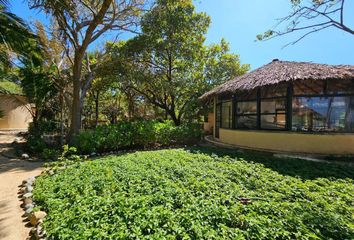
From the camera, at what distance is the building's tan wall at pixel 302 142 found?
8.37 meters

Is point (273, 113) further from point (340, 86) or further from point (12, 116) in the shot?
point (12, 116)

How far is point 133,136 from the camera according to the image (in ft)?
35.6

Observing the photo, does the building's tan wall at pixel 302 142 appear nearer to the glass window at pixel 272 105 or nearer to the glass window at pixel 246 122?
the glass window at pixel 246 122

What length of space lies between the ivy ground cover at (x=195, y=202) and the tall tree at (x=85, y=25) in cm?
570

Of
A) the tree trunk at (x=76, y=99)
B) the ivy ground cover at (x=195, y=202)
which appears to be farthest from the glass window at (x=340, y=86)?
the tree trunk at (x=76, y=99)

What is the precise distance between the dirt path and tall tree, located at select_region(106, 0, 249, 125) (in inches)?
283

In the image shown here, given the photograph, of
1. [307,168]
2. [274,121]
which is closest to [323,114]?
[274,121]

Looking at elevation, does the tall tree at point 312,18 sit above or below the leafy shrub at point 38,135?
above

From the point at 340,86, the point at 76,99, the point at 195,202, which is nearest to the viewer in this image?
the point at 195,202

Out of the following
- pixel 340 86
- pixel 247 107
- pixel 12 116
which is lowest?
pixel 12 116

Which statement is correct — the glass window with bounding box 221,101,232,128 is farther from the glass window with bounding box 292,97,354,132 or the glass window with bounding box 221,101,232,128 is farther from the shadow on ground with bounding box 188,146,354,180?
the shadow on ground with bounding box 188,146,354,180

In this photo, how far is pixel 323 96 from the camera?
28.7ft

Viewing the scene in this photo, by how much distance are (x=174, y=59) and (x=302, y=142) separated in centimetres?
952

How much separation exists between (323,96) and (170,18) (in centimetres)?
905
